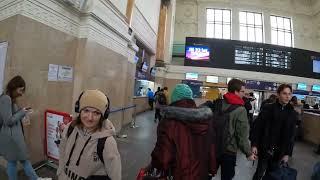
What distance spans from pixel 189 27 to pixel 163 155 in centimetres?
1971

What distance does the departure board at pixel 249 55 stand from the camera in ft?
52.6

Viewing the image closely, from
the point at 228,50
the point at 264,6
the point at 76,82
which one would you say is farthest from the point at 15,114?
the point at 264,6

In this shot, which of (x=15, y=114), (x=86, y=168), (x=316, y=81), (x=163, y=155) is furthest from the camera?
(x=316, y=81)

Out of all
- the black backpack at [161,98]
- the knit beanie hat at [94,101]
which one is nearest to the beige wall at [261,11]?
the black backpack at [161,98]

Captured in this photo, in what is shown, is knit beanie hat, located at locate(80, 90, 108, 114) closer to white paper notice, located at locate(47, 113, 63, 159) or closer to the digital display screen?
white paper notice, located at locate(47, 113, 63, 159)

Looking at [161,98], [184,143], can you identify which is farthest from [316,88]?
[184,143]

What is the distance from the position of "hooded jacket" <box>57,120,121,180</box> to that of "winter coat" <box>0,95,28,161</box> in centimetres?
148

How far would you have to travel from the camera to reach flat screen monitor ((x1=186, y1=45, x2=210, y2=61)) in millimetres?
15758

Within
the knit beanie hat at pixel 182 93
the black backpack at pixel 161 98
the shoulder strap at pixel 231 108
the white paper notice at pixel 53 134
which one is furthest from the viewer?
the black backpack at pixel 161 98

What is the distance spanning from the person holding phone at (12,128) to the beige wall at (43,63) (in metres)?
0.67

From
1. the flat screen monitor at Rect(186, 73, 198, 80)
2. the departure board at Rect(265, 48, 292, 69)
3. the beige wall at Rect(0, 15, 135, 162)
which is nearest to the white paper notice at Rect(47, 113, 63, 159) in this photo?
the beige wall at Rect(0, 15, 135, 162)

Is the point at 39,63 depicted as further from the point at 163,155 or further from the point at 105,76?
the point at 163,155

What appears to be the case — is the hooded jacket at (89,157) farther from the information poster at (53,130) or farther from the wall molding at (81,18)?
the wall molding at (81,18)

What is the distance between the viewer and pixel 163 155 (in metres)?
1.81
